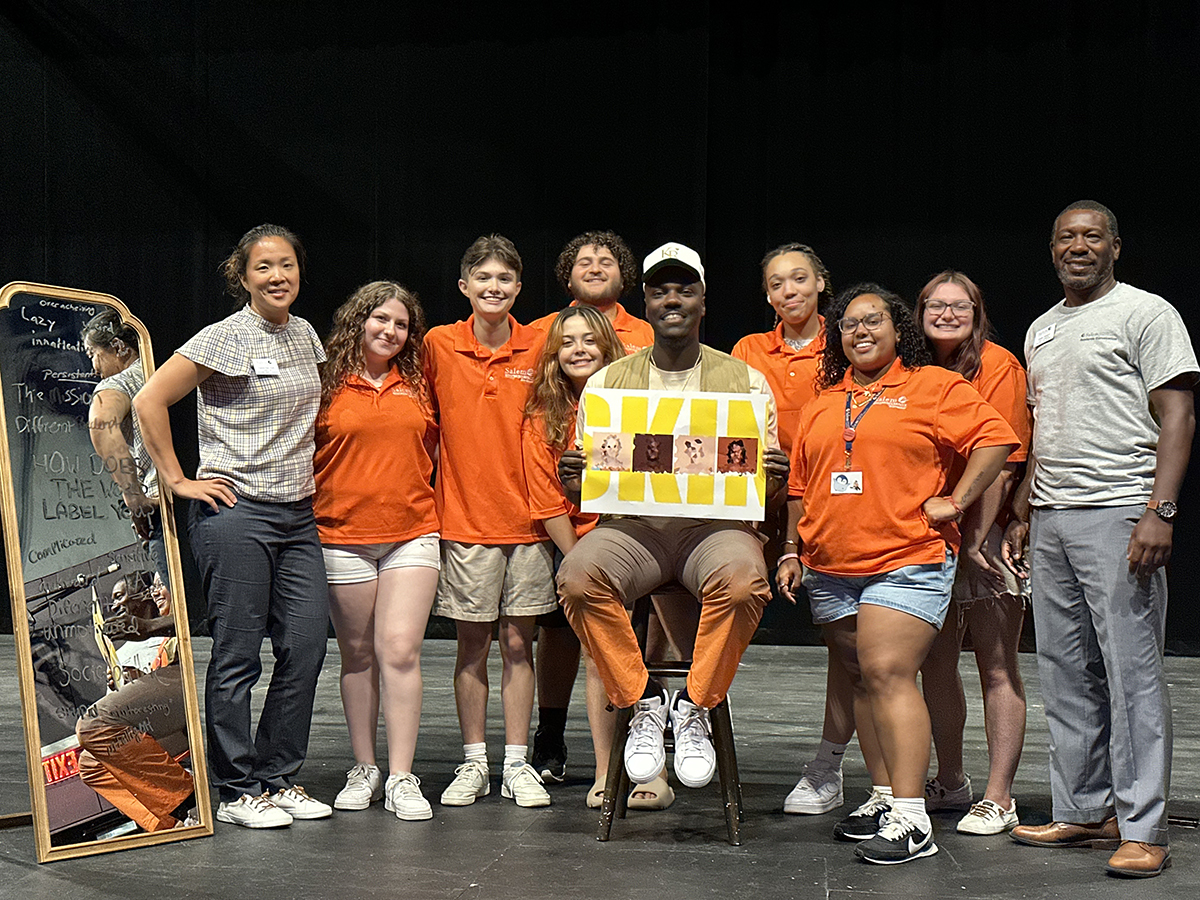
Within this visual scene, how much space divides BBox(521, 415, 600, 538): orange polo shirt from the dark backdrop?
4.17 m

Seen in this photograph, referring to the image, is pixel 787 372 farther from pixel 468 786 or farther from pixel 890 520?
pixel 468 786

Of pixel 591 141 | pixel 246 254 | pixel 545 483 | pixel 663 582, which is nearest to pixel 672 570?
pixel 663 582

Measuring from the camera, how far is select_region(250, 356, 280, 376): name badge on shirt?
355cm

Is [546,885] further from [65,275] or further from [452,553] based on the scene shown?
[65,275]

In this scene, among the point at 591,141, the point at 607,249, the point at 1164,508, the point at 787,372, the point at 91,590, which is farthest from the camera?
the point at 591,141

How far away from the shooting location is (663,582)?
3.43 m

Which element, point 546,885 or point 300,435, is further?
point 300,435

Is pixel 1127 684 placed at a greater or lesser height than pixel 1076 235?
lesser

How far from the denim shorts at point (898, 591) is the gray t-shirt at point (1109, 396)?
36cm

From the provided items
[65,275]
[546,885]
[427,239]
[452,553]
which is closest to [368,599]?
[452,553]

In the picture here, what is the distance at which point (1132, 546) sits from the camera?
312 centimetres

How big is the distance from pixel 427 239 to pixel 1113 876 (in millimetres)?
6120

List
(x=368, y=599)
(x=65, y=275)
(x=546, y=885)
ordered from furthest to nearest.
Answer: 1. (x=65, y=275)
2. (x=368, y=599)
3. (x=546, y=885)

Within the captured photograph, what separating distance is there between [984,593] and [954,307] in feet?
2.68
